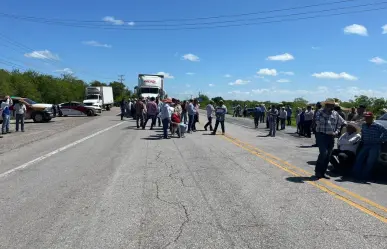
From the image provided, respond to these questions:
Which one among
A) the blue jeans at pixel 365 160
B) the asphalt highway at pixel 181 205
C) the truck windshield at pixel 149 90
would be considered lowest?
the asphalt highway at pixel 181 205

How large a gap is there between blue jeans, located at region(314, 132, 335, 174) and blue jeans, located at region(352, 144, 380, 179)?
2.26ft

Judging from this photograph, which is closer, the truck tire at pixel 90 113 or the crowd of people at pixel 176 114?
the crowd of people at pixel 176 114

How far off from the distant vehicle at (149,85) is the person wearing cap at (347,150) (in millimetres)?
28353

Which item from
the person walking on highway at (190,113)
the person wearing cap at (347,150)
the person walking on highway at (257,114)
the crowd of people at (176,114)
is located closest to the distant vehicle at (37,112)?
the crowd of people at (176,114)

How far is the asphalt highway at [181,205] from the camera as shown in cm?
434

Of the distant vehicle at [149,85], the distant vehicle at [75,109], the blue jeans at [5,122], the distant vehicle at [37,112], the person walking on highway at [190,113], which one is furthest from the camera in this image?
the distant vehicle at [149,85]

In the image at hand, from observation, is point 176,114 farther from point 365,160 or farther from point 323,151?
point 365,160

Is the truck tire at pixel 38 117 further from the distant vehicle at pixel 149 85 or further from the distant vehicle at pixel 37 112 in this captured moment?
the distant vehicle at pixel 149 85

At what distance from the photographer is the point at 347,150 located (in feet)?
29.0

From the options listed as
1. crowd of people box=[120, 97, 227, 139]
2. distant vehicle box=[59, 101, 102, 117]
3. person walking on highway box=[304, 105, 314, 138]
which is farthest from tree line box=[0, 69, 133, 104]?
person walking on highway box=[304, 105, 314, 138]

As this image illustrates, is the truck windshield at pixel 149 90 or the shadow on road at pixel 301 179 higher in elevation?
the truck windshield at pixel 149 90

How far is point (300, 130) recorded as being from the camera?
20.4 m

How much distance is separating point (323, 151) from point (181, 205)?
394cm

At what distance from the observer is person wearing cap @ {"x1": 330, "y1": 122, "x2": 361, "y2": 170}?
863cm
